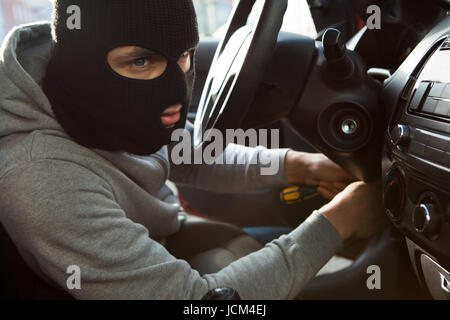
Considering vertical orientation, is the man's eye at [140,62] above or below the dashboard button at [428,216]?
above

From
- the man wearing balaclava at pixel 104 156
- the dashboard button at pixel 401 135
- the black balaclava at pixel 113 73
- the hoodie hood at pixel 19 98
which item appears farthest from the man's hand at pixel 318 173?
the hoodie hood at pixel 19 98

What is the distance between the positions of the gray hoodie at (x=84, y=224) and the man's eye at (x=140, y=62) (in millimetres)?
168

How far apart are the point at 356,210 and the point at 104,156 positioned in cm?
50

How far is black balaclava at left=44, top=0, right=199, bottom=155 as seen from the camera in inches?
26.2

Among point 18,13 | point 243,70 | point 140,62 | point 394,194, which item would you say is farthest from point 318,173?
point 18,13

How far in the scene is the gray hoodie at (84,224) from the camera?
65 cm

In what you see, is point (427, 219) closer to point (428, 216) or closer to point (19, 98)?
point (428, 216)

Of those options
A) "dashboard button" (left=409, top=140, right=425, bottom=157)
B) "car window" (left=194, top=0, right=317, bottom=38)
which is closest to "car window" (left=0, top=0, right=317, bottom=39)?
"car window" (left=194, top=0, right=317, bottom=38)

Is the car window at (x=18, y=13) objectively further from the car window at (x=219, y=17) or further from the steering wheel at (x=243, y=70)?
the steering wheel at (x=243, y=70)

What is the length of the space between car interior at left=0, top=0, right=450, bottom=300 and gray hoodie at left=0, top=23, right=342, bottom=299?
12 cm

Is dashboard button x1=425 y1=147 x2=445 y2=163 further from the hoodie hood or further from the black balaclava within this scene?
the hoodie hood

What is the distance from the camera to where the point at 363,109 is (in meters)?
0.80
